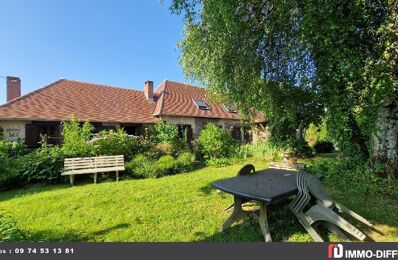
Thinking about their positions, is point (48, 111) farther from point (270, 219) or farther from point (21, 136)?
point (270, 219)

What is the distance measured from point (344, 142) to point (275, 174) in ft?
10.1

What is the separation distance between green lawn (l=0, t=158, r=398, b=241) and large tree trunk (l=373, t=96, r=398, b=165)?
155 centimetres

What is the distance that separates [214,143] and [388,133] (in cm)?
715

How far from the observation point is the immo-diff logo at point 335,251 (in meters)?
2.92

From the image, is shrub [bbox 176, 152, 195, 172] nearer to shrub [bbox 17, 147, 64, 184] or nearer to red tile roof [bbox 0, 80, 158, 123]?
shrub [bbox 17, 147, 64, 184]

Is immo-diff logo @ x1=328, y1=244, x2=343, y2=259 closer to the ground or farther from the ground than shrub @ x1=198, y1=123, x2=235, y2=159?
closer to the ground

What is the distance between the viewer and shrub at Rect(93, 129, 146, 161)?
362 inches

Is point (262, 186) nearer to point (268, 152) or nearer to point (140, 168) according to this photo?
point (140, 168)

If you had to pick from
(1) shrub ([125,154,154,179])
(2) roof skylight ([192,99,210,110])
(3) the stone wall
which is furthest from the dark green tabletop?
(2) roof skylight ([192,99,210,110])

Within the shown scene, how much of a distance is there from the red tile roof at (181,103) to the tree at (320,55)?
9.93 metres

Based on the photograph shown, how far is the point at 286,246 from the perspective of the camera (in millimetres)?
3223

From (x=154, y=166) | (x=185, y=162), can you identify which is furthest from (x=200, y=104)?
(x=154, y=166)

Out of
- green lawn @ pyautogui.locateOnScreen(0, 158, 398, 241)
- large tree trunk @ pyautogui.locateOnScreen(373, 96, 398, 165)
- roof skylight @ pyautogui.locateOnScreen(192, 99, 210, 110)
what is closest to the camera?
green lawn @ pyautogui.locateOnScreen(0, 158, 398, 241)

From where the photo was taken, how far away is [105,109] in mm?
15984
